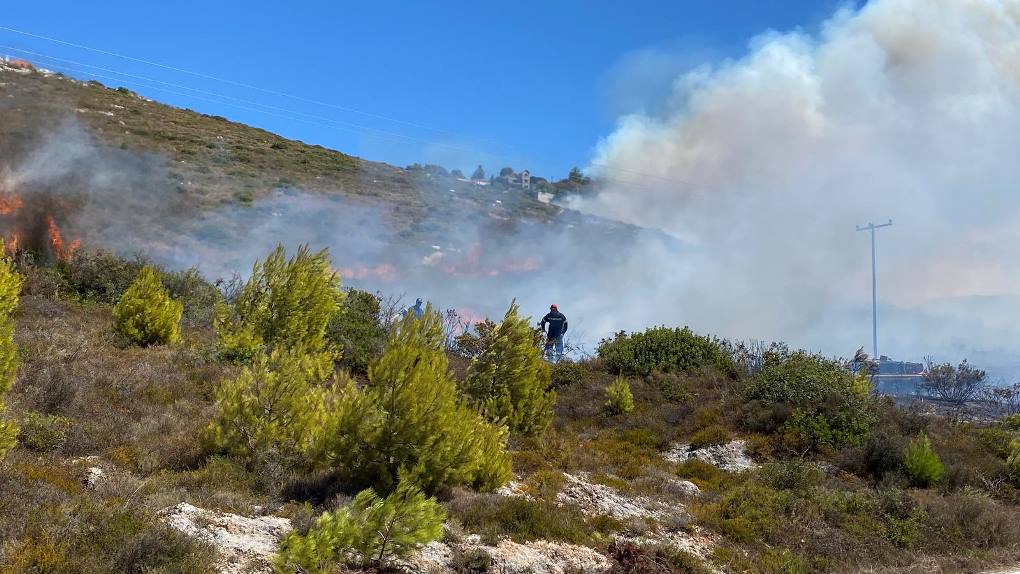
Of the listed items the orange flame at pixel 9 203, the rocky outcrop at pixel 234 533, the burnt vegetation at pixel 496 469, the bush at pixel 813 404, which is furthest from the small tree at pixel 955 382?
the orange flame at pixel 9 203

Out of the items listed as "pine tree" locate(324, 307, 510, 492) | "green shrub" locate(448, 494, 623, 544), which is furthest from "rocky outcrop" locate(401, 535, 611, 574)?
"pine tree" locate(324, 307, 510, 492)

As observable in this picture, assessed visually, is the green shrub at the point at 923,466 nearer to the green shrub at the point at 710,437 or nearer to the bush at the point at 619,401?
the green shrub at the point at 710,437

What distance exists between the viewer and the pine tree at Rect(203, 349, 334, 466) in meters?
7.82

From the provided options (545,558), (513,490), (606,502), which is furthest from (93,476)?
(606,502)

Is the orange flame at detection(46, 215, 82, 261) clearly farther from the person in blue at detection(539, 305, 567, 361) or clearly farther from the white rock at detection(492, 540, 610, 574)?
the white rock at detection(492, 540, 610, 574)

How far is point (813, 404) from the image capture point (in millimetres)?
14297

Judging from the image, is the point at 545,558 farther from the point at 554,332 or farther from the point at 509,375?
the point at 554,332

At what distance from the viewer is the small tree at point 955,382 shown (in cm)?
2220

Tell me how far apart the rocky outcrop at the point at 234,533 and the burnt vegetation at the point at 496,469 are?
0.19 m

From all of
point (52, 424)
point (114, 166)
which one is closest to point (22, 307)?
point (52, 424)

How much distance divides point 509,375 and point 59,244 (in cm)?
1854

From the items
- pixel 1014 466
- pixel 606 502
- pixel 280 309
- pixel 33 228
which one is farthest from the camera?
pixel 33 228

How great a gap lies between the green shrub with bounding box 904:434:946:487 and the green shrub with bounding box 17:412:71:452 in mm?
12349

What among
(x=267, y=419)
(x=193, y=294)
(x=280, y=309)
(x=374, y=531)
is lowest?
(x=374, y=531)
